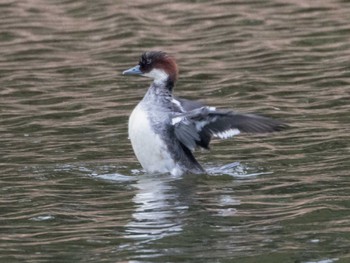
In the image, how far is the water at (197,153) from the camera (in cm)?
902

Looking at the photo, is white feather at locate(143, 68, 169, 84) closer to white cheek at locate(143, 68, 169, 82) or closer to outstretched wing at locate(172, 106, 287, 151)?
white cheek at locate(143, 68, 169, 82)

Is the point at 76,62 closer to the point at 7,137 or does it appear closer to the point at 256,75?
the point at 256,75

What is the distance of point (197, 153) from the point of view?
41.9 feet

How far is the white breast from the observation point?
450 inches

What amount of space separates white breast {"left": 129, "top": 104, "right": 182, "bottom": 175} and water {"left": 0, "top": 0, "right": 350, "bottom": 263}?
0.51 feet

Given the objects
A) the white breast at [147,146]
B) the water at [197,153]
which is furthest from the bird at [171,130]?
the water at [197,153]

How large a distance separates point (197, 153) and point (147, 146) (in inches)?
54.6

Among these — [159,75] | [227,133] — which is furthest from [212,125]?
[159,75]

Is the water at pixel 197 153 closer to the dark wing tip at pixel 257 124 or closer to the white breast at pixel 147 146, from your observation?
the white breast at pixel 147 146

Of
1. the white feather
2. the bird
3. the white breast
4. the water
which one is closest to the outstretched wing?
the bird

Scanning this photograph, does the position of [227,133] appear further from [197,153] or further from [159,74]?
[197,153]

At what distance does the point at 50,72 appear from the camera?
16.7 m

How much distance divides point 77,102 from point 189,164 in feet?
12.1

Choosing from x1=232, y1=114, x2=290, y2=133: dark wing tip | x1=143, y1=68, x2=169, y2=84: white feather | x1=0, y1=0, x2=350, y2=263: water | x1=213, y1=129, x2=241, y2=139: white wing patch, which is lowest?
x1=0, y1=0, x2=350, y2=263: water
